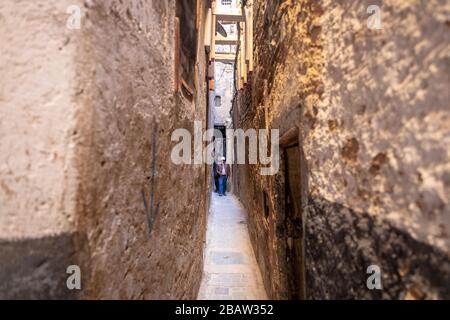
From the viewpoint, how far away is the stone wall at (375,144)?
0.74 meters

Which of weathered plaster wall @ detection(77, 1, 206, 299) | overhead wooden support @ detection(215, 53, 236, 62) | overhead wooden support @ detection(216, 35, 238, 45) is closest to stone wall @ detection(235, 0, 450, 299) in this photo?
weathered plaster wall @ detection(77, 1, 206, 299)

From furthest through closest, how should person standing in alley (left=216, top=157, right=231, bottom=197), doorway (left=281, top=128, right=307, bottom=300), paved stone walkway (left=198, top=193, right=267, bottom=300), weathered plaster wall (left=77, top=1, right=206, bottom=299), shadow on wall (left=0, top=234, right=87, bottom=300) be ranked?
1. person standing in alley (left=216, top=157, right=231, bottom=197)
2. paved stone walkway (left=198, top=193, right=267, bottom=300)
3. doorway (left=281, top=128, right=307, bottom=300)
4. weathered plaster wall (left=77, top=1, right=206, bottom=299)
5. shadow on wall (left=0, top=234, right=87, bottom=300)

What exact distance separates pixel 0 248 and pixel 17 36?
29.0 inches

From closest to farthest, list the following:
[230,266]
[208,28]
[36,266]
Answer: [36,266], [230,266], [208,28]

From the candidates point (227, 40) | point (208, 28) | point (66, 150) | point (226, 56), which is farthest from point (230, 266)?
point (226, 56)

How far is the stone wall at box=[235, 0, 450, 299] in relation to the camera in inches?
29.1

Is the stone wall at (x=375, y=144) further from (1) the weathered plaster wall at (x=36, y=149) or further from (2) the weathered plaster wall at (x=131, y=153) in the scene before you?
(1) the weathered plaster wall at (x=36, y=149)

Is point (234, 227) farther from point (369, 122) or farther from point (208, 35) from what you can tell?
point (369, 122)

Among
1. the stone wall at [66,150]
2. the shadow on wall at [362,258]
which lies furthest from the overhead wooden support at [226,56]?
the shadow on wall at [362,258]

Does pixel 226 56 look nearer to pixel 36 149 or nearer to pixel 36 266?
pixel 36 149

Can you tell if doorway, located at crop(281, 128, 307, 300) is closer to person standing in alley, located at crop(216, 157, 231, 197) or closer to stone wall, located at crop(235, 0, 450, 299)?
stone wall, located at crop(235, 0, 450, 299)

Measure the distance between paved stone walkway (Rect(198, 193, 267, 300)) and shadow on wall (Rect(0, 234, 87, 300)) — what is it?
2.69 m

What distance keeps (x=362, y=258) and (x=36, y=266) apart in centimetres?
118

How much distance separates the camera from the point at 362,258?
3.45 feet
